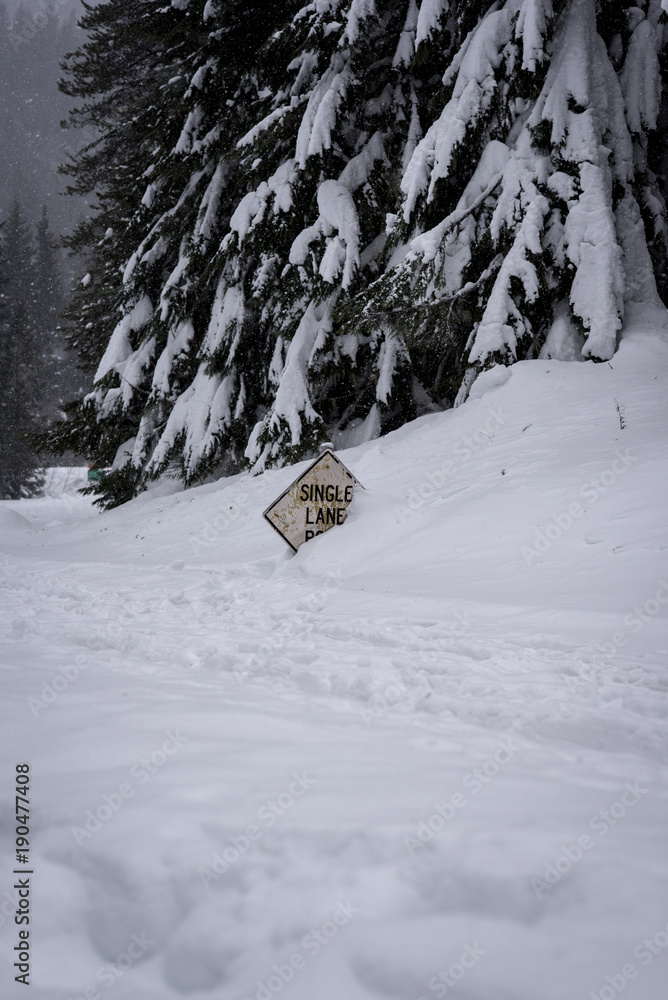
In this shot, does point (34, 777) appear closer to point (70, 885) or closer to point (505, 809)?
point (70, 885)

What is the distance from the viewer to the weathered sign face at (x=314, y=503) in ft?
18.8

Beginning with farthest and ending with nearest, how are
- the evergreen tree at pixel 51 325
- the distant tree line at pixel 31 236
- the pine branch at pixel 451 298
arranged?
the evergreen tree at pixel 51 325, the distant tree line at pixel 31 236, the pine branch at pixel 451 298

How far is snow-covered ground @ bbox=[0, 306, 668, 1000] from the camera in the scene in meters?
1.10

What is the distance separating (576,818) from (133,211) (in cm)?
1580

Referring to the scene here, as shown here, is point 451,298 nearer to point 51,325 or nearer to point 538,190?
point 538,190

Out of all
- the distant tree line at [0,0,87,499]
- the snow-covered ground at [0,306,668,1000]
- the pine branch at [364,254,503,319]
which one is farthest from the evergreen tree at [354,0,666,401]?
the distant tree line at [0,0,87,499]

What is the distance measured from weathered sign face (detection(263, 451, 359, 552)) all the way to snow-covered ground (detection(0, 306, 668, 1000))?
1.19 metres

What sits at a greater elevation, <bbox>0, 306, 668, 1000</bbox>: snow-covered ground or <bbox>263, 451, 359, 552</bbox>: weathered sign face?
<bbox>0, 306, 668, 1000</bbox>: snow-covered ground

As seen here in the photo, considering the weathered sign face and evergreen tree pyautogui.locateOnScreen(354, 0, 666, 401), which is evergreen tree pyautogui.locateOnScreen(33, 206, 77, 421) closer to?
evergreen tree pyautogui.locateOnScreen(354, 0, 666, 401)

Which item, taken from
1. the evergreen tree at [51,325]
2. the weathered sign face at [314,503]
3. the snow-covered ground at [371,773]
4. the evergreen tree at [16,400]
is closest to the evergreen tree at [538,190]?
the weathered sign face at [314,503]

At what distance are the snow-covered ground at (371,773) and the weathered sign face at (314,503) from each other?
3.91 ft

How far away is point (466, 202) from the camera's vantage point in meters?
7.50

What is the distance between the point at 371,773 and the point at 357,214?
881cm

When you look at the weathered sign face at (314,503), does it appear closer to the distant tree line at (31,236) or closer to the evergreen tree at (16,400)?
the distant tree line at (31,236)
